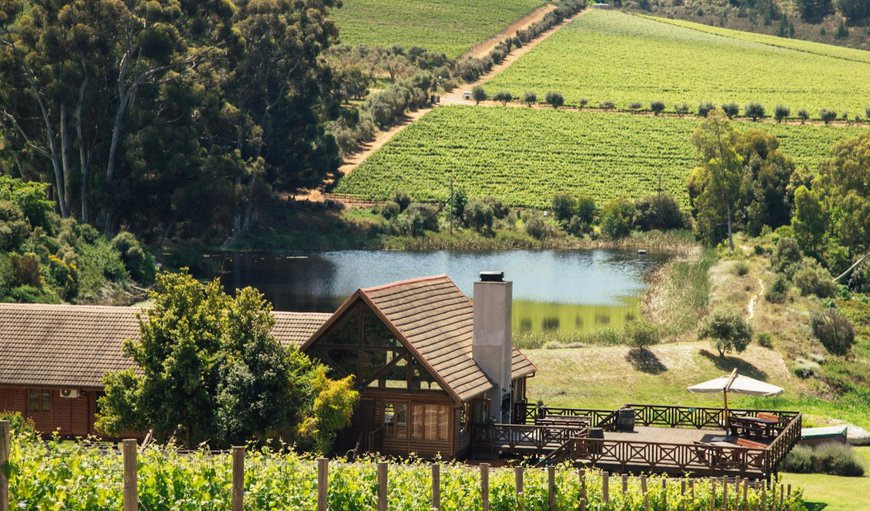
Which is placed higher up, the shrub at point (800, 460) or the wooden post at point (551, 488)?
the wooden post at point (551, 488)

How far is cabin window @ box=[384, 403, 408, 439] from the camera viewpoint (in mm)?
35719

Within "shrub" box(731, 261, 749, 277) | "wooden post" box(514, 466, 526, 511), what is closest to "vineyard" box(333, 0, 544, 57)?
"shrub" box(731, 261, 749, 277)

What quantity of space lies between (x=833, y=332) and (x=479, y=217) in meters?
44.6

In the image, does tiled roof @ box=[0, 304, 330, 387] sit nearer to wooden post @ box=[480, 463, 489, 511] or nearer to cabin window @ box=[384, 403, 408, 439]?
cabin window @ box=[384, 403, 408, 439]

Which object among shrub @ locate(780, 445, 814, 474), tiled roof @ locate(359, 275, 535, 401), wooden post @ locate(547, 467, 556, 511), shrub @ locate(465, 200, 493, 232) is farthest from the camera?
shrub @ locate(465, 200, 493, 232)

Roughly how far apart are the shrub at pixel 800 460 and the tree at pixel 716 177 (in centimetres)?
4353

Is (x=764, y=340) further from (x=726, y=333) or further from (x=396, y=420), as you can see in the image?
(x=396, y=420)

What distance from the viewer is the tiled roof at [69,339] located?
1475 inches

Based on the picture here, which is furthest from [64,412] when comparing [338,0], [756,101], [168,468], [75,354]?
[756,101]

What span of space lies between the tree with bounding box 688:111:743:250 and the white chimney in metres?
45.5

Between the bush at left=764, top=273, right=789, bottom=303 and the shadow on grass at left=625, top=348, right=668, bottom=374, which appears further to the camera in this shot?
the bush at left=764, top=273, right=789, bottom=303

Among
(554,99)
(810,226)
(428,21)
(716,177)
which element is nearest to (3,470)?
(810,226)

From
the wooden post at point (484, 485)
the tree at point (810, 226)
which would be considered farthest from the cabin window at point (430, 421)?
the tree at point (810, 226)

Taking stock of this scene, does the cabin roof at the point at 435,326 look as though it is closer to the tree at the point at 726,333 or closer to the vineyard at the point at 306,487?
the vineyard at the point at 306,487
